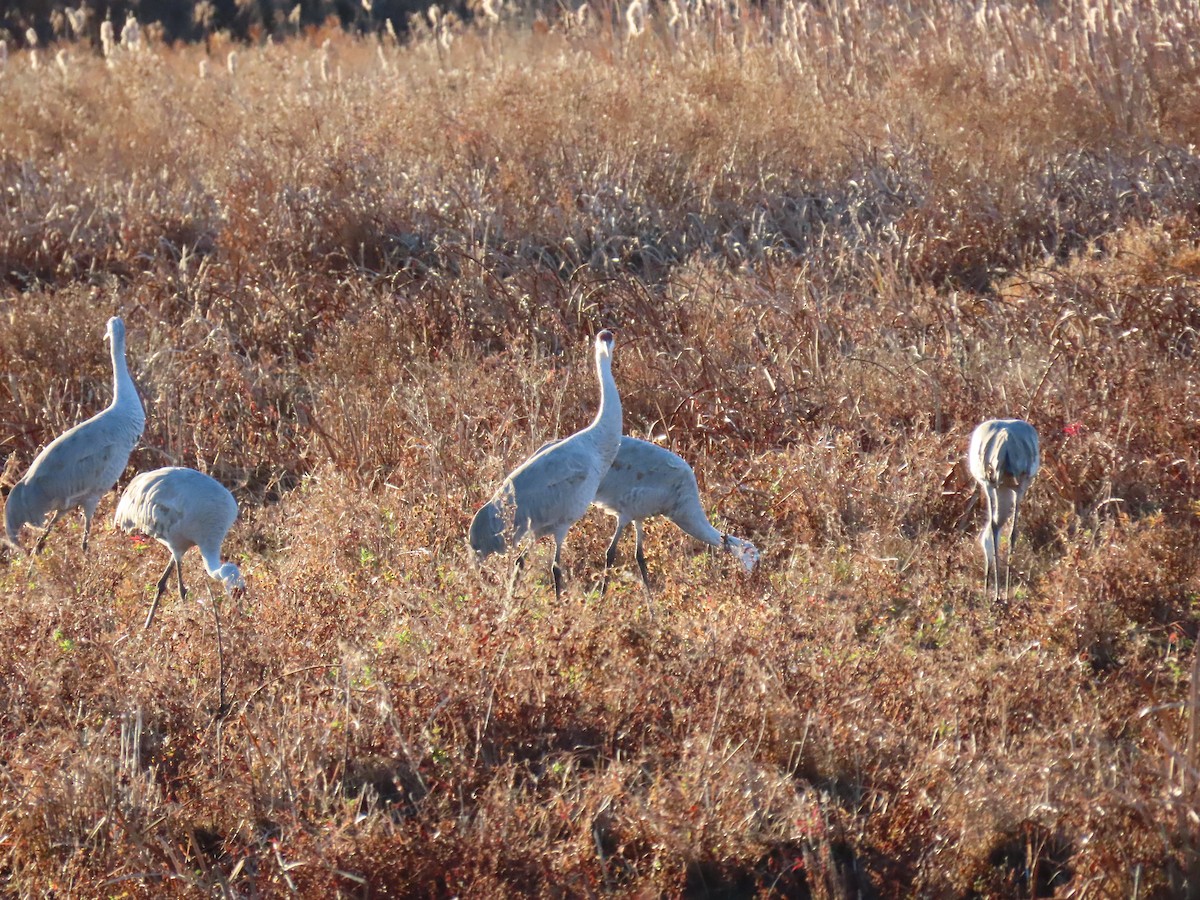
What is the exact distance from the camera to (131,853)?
3461 millimetres

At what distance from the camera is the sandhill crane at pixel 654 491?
551cm

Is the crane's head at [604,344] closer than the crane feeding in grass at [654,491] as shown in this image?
Yes

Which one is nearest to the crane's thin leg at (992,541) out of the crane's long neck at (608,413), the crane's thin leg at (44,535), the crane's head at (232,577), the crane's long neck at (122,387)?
the crane's long neck at (608,413)

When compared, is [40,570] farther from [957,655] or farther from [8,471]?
[957,655]

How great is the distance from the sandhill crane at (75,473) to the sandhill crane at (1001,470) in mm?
3768

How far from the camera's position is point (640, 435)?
692cm

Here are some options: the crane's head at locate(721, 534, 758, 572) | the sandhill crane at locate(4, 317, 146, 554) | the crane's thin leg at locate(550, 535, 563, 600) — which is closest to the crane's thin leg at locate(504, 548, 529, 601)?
the crane's thin leg at locate(550, 535, 563, 600)

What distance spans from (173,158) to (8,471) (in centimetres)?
527

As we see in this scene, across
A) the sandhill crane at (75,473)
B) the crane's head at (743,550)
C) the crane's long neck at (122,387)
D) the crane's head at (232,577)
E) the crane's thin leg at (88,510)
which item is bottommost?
the crane's head at (743,550)

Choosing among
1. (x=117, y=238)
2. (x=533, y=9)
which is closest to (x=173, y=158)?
(x=117, y=238)

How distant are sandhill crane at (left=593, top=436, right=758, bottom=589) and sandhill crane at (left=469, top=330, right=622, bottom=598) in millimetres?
160

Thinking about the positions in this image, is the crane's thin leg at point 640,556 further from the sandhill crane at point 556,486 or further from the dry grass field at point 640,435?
the sandhill crane at point 556,486

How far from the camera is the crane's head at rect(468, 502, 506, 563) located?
4.99 metres

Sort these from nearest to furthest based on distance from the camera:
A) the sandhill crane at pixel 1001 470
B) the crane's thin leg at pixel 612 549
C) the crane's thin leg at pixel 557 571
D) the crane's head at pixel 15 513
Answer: the sandhill crane at pixel 1001 470, the crane's thin leg at pixel 557 571, the crane's thin leg at pixel 612 549, the crane's head at pixel 15 513
